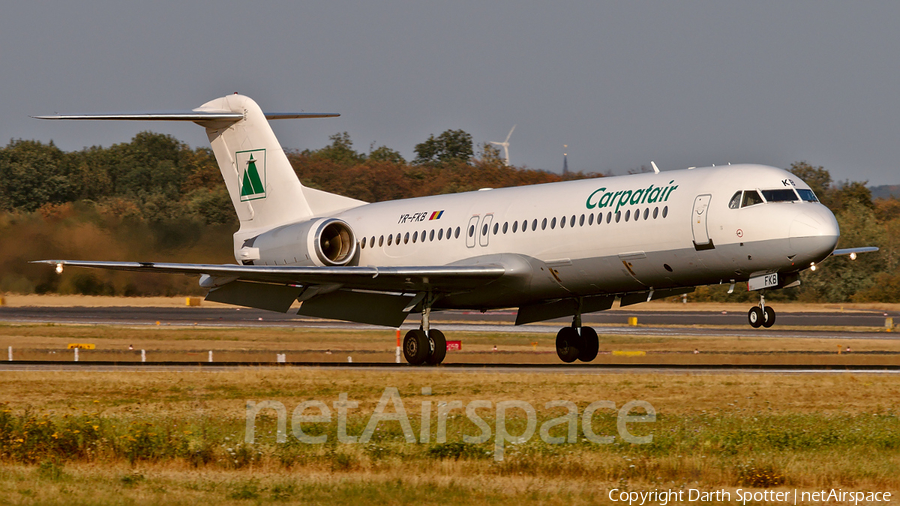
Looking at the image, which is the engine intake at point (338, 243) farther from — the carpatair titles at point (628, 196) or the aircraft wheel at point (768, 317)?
the aircraft wheel at point (768, 317)

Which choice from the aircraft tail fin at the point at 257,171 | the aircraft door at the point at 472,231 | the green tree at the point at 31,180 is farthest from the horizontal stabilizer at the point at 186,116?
the green tree at the point at 31,180

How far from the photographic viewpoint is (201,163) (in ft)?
292

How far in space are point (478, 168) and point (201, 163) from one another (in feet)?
74.2

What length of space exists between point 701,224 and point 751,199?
1.10m

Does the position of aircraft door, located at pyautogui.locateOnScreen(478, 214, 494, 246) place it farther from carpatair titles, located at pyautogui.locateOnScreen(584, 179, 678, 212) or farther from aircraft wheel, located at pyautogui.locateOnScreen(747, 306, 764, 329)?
aircraft wheel, located at pyautogui.locateOnScreen(747, 306, 764, 329)

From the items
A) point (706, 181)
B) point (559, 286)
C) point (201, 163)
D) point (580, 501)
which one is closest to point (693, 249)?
point (706, 181)

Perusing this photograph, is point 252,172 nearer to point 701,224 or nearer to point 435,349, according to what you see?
point 435,349

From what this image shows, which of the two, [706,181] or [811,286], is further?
[811,286]

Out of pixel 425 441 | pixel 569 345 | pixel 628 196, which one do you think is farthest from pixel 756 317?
pixel 425 441

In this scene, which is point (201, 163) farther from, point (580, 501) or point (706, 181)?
point (580, 501)

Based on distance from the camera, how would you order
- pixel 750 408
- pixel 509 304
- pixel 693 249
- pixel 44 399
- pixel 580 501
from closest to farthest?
pixel 580 501
pixel 750 408
pixel 44 399
pixel 693 249
pixel 509 304

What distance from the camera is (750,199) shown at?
22.0 metres

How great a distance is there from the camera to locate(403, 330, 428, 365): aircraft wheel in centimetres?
2614

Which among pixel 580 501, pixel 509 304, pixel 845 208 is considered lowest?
pixel 580 501
